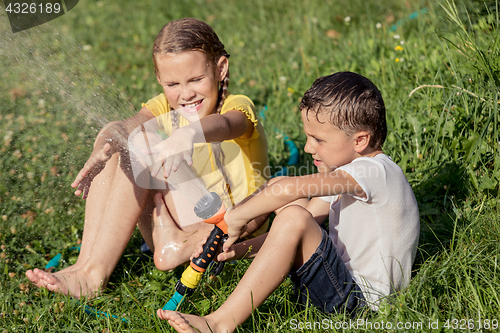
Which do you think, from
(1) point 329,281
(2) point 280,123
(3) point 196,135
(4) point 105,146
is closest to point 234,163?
(3) point 196,135

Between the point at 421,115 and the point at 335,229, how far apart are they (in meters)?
1.44

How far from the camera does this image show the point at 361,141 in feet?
6.83

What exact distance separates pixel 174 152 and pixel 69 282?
103 cm

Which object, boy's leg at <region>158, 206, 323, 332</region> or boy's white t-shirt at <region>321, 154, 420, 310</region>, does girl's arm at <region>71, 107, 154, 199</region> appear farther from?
boy's white t-shirt at <region>321, 154, 420, 310</region>

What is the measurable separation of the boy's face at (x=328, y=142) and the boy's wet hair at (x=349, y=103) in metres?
0.02

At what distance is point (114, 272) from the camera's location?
271 centimetres

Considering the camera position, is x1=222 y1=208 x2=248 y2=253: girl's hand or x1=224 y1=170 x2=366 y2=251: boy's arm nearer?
x1=224 y1=170 x2=366 y2=251: boy's arm

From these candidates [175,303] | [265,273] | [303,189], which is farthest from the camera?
[175,303]

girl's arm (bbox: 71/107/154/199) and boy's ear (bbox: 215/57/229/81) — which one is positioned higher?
boy's ear (bbox: 215/57/229/81)

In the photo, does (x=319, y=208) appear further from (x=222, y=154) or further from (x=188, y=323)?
(x=188, y=323)

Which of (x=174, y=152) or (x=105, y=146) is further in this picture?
(x=105, y=146)

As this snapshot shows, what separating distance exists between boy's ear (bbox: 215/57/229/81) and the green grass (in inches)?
31.9

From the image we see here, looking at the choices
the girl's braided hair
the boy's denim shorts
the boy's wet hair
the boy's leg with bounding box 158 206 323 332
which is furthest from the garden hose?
the girl's braided hair

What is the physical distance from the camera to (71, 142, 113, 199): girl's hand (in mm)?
2273
